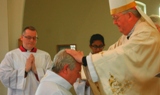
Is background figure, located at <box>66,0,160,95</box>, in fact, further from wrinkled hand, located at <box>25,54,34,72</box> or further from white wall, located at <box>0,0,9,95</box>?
white wall, located at <box>0,0,9,95</box>

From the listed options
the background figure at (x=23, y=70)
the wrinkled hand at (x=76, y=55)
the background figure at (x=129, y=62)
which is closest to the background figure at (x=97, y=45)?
the background figure at (x=23, y=70)

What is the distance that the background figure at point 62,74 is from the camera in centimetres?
212

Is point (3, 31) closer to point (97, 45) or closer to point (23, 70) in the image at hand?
point (23, 70)

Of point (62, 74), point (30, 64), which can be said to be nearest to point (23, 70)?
point (30, 64)

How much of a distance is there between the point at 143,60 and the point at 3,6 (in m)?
2.82

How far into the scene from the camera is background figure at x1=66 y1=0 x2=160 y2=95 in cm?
232

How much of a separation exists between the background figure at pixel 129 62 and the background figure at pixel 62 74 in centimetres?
6

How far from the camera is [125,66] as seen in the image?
2326 mm

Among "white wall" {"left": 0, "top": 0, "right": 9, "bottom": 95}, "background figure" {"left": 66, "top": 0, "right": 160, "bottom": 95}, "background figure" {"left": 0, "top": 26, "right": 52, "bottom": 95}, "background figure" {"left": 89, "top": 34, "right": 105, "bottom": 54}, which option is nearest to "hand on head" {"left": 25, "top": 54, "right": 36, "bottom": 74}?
"background figure" {"left": 0, "top": 26, "right": 52, "bottom": 95}

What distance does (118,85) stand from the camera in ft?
7.74

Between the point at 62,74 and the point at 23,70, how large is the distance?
1.62 m

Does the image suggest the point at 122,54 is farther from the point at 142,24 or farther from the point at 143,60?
the point at 142,24

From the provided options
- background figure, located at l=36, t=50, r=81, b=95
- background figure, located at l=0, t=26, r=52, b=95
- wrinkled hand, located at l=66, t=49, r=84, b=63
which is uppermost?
wrinkled hand, located at l=66, t=49, r=84, b=63

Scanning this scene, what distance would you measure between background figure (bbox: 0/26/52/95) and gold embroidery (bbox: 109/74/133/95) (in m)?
1.52
